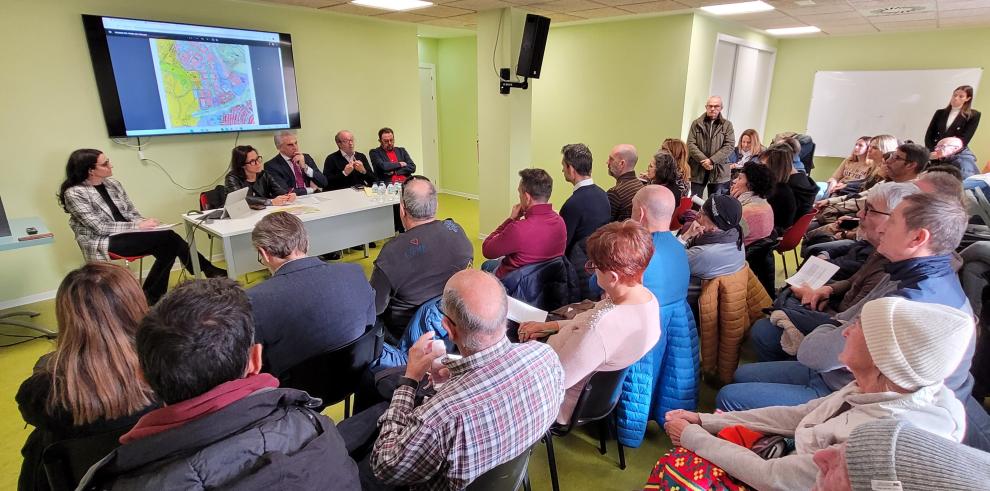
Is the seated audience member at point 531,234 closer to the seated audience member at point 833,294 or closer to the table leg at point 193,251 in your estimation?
the seated audience member at point 833,294

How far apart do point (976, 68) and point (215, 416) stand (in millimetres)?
9214

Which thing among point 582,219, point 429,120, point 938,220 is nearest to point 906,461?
point 938,220

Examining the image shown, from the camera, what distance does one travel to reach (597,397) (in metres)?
1.79

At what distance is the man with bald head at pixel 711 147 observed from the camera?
16.9 feet

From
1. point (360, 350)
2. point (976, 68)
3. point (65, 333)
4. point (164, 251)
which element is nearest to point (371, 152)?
point (164, 251)

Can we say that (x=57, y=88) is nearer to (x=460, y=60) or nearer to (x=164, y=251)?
(x=164, y=251)

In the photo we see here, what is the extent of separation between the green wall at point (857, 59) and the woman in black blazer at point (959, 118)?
1395 millimetres

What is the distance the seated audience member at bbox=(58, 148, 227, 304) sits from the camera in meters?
3.41

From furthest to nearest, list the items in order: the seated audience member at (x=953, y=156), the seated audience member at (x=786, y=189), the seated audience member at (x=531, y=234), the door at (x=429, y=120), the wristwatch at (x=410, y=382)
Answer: the door at (x=429, y=120), the seated audience member at (x=953, y=156), the seated audience member at (x=786, y=189), the seated audience member at (x=531, y=234), the wristwatch at (x=410, y=382)

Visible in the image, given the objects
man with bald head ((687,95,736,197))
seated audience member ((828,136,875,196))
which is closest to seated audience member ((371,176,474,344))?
man with bald head ((687,95,736,197))

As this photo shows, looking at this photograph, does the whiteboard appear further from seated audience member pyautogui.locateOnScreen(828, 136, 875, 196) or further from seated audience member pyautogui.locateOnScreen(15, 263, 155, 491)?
seated audience member pyautogui.locateOnScreen(15, 263, 155, 491)

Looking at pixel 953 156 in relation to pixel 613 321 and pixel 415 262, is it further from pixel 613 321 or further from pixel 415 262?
pixel 415 262

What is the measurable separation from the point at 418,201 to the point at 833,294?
215 cm

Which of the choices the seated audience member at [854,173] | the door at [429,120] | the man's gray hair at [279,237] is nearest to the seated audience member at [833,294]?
the man's gray hair at [279,237]
